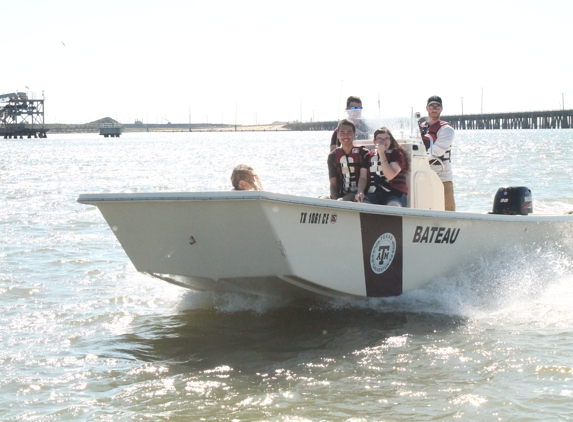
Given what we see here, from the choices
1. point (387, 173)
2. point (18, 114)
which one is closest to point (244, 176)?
point (387, 173)

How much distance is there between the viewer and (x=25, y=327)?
8.49 meters

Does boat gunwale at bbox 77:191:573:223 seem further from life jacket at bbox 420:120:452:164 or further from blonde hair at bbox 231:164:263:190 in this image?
life jacket at bbox 420:120:452:164

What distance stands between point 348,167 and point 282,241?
1.64 meters

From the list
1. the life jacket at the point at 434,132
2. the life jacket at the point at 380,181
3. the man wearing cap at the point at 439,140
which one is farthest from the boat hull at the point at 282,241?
the life jacket at the point at 434,132

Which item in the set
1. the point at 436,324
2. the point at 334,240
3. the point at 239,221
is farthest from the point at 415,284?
the point at 239,221

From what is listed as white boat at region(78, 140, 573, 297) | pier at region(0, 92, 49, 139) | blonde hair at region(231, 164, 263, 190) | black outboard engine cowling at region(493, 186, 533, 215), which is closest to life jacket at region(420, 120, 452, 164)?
white boat at region(78, 140, 573, 297)

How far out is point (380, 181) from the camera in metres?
8.89

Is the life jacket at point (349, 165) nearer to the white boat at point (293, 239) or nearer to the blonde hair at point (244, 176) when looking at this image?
the white boat at point (293, 239)

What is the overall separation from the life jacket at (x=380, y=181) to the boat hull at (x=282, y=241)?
56cm

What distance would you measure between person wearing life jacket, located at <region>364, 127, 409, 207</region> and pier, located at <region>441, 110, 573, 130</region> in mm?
133979

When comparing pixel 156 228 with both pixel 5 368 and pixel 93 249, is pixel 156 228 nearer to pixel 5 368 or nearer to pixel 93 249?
pixel 5 368

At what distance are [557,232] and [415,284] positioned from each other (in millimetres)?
2631

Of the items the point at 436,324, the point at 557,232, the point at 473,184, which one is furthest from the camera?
the point at 473,184

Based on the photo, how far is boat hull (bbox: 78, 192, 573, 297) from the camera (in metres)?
7.40
